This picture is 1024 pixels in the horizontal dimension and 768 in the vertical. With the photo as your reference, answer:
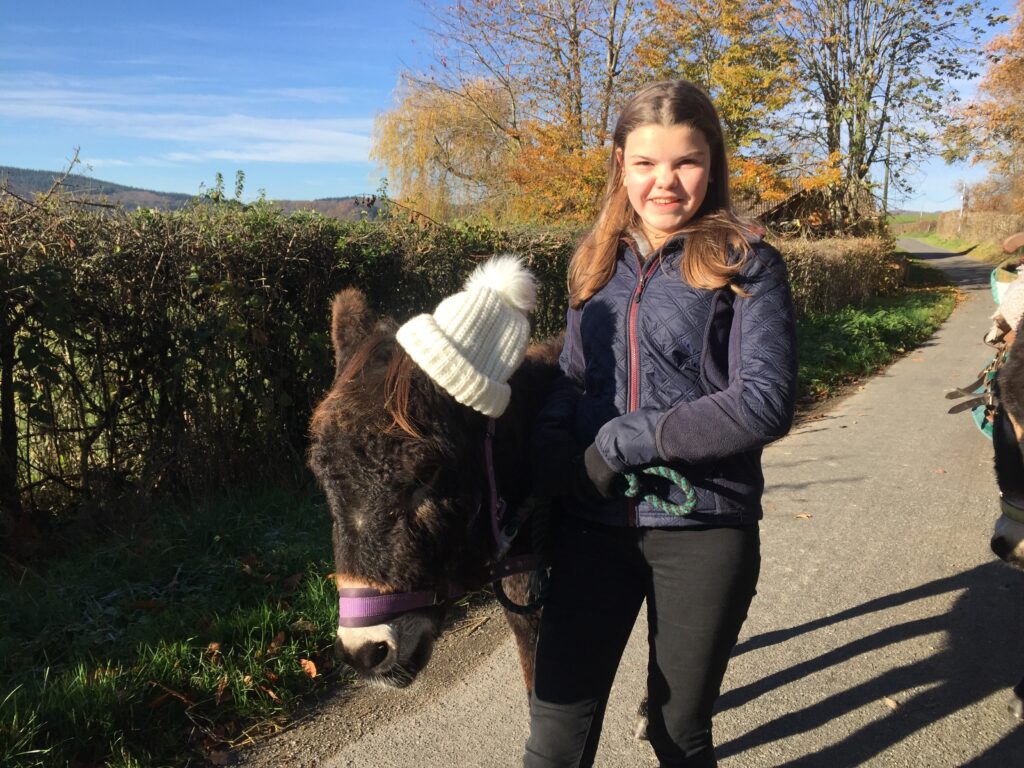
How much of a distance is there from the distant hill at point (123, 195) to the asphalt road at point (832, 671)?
11.9 feet

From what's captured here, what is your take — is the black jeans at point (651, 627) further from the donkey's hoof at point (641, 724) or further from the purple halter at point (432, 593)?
the donkey's hoof at point (641, 724)

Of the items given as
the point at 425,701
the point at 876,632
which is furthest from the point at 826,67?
the point at 425,701

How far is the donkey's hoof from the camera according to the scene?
9.55 feet

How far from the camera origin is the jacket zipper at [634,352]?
1834 mm

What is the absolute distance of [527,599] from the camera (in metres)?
2.60

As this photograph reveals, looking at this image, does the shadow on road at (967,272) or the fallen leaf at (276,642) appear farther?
the shadow on road at (967,272)

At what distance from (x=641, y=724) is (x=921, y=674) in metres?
1.53

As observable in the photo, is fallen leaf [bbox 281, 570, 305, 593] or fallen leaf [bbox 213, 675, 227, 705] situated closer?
fallen leaf [bbox 213, 675, 227, 705]

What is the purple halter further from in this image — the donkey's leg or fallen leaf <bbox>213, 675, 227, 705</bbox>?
fallen leaf <bbox>213, 675, 227, 705</bbox>

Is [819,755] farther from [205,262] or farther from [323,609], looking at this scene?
[205,262]

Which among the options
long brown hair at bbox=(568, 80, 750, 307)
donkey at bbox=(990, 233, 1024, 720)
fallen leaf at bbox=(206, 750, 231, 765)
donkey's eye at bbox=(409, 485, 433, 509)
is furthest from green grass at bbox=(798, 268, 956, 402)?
donkey's eye at bbox=(409, 485, 433, 509)

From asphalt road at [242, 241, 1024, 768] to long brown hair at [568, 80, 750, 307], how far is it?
2061 mm

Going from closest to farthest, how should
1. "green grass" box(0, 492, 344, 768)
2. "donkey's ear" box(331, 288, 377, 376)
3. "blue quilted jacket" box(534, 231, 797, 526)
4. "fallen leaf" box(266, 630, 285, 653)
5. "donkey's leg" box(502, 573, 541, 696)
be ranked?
"blue quilted jacket" box(534, 231, 797, 526)
"donkey's ear" box(331, 288, 377, 376)
"donkey's leg" box(502, 573, 541, 696)
"green grass" box(0, 492, 344, 768)
"fallen leaf" box(266, 630, 285, 653)

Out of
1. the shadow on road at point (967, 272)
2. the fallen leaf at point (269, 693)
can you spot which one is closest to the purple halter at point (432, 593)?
the fallen leaf at point (269, 693)
